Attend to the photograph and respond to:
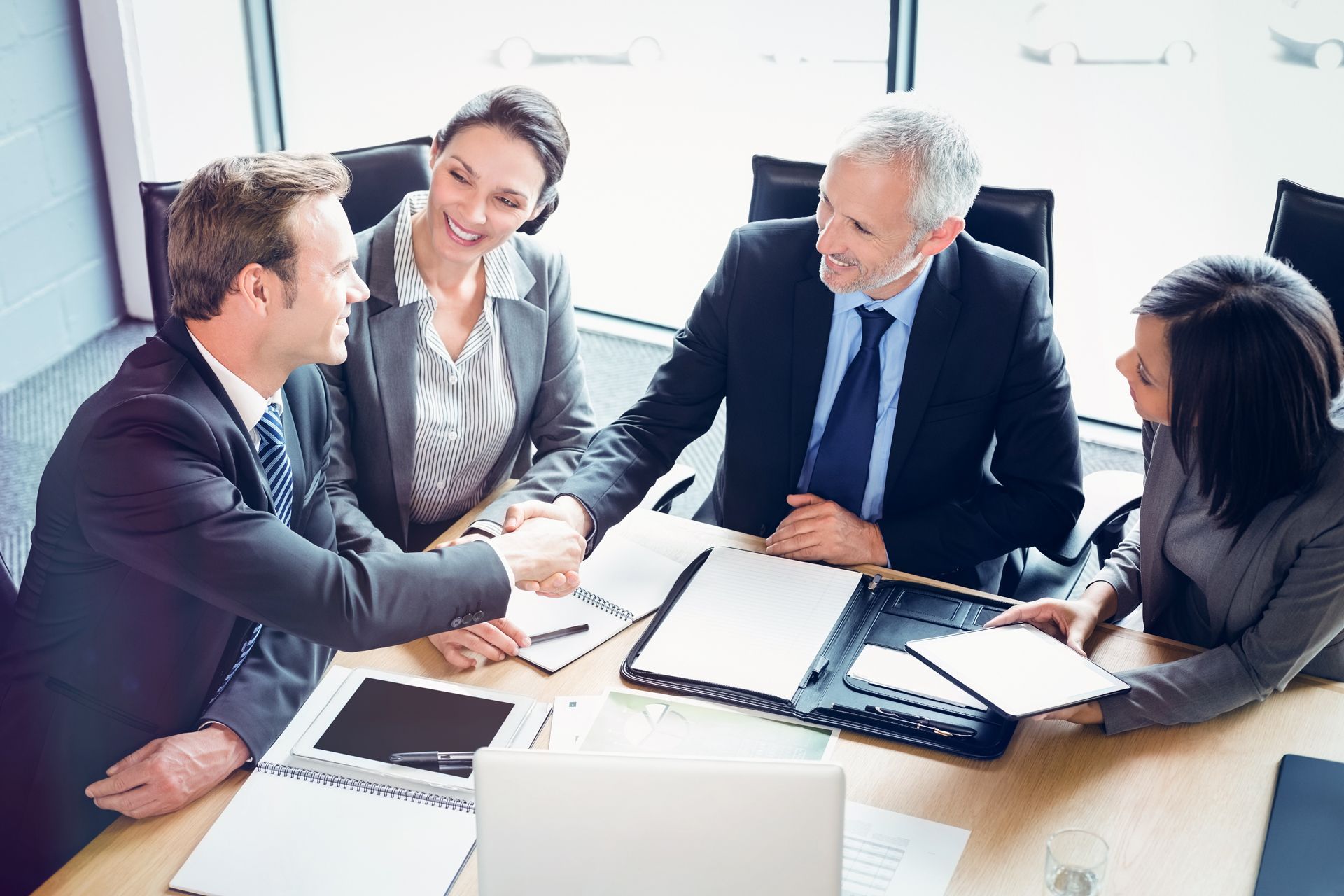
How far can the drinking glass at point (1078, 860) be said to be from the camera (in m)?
1.30

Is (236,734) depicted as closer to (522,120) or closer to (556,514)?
(556,514)

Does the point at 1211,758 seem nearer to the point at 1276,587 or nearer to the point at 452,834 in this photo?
the point at 1276,587

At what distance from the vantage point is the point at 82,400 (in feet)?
13.0

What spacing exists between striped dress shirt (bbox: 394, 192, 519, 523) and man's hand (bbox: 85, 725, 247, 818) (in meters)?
0.82

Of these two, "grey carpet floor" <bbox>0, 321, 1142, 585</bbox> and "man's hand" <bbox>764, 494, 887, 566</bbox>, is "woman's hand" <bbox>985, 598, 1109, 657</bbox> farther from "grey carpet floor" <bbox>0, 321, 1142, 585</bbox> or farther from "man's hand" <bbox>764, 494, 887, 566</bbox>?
"grey carpet floor" <bbox>0, 321, 1142, 585</bbox>

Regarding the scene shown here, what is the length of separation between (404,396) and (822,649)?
930mm

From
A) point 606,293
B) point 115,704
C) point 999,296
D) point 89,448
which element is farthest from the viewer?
point 606,293

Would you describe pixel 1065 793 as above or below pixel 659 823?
below

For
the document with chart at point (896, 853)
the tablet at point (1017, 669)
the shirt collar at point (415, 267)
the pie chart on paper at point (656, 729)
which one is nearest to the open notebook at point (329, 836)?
the pie chart on paper at point (656, 729)

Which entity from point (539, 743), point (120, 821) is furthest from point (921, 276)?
point (120, 821)

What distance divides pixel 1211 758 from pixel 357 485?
59.0 inches

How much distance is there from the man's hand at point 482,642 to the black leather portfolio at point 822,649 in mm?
168

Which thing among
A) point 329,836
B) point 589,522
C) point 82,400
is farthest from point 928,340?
point 82,400

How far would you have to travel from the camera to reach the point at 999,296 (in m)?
2.05
